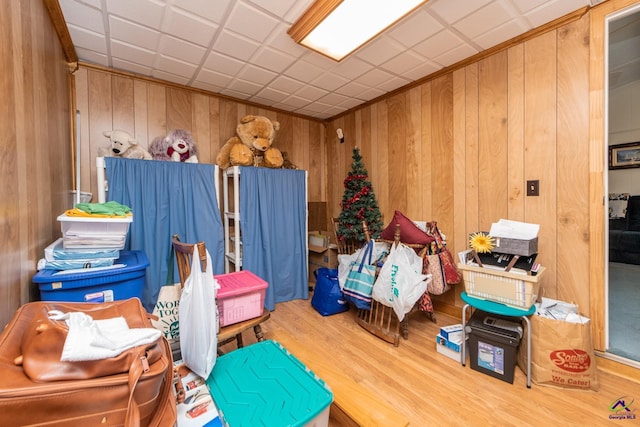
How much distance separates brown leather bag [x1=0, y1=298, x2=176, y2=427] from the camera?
0.49 meters

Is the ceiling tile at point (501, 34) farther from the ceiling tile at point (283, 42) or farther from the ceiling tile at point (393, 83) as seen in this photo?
the ceiling tile at point (283, 42)

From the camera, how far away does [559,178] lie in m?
1.91

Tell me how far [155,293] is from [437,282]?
8.26 ft

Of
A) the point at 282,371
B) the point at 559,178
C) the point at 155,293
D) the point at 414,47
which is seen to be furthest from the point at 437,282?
the point at 155,293

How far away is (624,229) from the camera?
13.6 feet

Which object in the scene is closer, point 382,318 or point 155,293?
point 382,318

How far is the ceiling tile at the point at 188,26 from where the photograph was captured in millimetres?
1754

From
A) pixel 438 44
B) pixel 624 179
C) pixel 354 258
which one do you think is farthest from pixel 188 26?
pixel 624 179

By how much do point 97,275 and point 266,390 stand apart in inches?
39.5

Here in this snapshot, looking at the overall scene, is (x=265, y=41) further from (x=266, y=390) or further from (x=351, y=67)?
(x=266, y=390)

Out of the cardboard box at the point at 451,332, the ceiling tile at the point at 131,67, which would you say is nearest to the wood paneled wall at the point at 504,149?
the cardboard box at the point at 451,332

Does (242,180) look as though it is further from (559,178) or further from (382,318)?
(559,178)

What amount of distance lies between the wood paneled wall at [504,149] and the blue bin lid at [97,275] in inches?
96.8

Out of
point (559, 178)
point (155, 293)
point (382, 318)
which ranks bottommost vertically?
point (382, 318)
